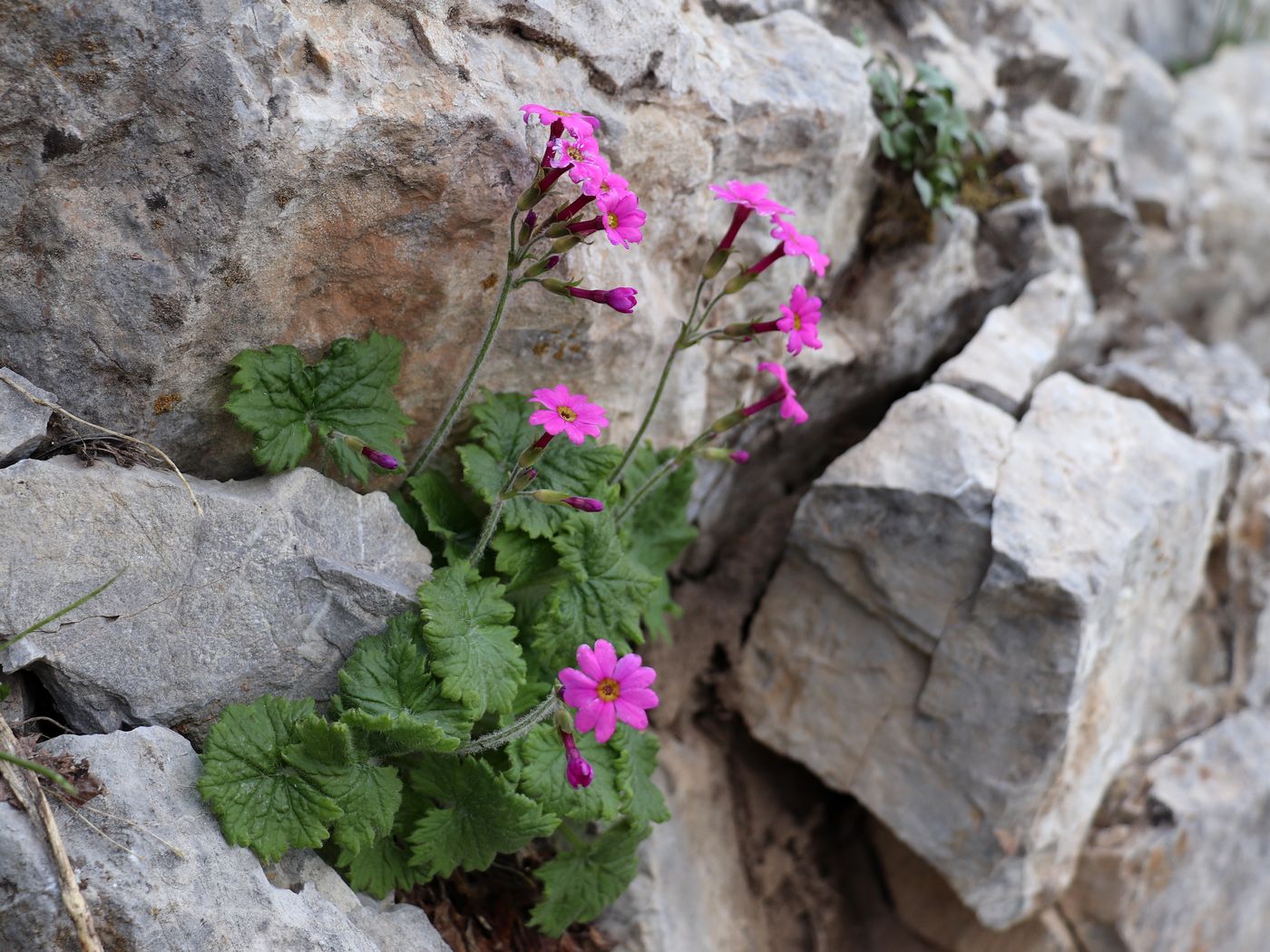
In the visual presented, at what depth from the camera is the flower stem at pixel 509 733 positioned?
2.50 m

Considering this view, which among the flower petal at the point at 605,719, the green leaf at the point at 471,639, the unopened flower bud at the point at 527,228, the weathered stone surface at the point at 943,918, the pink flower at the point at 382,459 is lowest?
the weathered stone surface at the point at 943,918

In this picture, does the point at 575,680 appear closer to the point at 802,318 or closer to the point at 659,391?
the point at 659,391

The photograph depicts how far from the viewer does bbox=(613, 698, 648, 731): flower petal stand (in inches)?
90.1

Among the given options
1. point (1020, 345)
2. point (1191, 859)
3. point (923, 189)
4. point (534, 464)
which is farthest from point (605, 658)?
point (1191, 859)

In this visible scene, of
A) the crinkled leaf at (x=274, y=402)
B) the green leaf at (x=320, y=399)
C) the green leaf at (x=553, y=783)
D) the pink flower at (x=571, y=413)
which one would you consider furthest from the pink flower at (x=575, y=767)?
the crinkled leaf at (x=274, y=402)

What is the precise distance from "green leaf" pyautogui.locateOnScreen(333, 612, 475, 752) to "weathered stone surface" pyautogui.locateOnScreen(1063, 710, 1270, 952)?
9.20 ft

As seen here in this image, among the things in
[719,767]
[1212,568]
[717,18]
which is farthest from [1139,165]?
[719,767]

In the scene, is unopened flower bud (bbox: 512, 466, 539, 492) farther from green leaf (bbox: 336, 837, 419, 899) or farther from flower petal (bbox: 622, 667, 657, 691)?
green leaf (bbox: 336, 837, 419, 899)

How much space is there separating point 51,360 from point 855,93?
8.99ft

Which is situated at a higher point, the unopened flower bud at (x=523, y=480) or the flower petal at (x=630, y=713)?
the unopened flower bud at (x=523, y=480)

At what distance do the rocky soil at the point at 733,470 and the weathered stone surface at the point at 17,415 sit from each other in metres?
0.01

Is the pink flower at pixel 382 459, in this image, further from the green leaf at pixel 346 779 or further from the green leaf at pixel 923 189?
the green leaf at pixel 923 189

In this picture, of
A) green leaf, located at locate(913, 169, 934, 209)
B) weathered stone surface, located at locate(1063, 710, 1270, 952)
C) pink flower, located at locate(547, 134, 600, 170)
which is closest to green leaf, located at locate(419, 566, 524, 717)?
pink flower, located at locate(547, 134, 600, 170)

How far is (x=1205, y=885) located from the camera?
Result: 4.19 m
